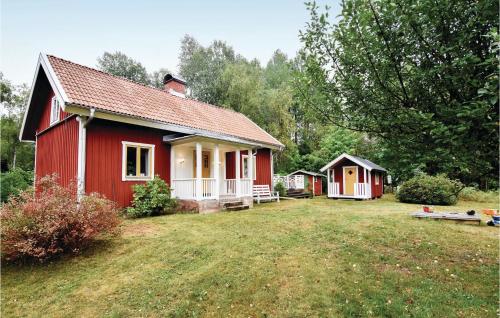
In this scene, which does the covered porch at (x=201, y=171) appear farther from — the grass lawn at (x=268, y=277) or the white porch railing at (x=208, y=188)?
the grass lawn at (x=268, y=277)

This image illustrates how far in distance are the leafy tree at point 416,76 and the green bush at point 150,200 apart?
6.52m

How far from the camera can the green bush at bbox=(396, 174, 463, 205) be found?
1383cm

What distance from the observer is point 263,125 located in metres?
24.2

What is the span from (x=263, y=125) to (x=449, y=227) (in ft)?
60.4

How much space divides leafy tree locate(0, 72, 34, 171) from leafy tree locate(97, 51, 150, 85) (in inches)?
311

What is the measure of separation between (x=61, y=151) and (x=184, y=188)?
4741 millimetres

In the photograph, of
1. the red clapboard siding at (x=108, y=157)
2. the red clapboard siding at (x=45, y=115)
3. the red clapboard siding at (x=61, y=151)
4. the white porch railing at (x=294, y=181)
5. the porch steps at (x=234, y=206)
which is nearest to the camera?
the red clapboard siding at (x=108, y=157)

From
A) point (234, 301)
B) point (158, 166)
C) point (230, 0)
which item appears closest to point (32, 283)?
point (234, 301)

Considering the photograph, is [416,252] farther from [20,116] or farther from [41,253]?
[20,116]

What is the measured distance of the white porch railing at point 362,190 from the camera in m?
15.9

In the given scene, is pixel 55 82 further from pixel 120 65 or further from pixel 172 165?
pixel 120 65

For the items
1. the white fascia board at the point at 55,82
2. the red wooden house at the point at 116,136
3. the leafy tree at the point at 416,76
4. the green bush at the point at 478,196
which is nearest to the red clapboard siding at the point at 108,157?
the red wooden house at the point at 116,136

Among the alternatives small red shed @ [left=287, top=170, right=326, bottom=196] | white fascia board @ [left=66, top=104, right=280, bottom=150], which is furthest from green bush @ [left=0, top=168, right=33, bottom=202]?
small red shed @ [left=287, top=170, right=326, bottom=196]

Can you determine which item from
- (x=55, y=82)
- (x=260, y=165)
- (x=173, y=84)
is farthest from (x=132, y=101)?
(x=260, y=165)
